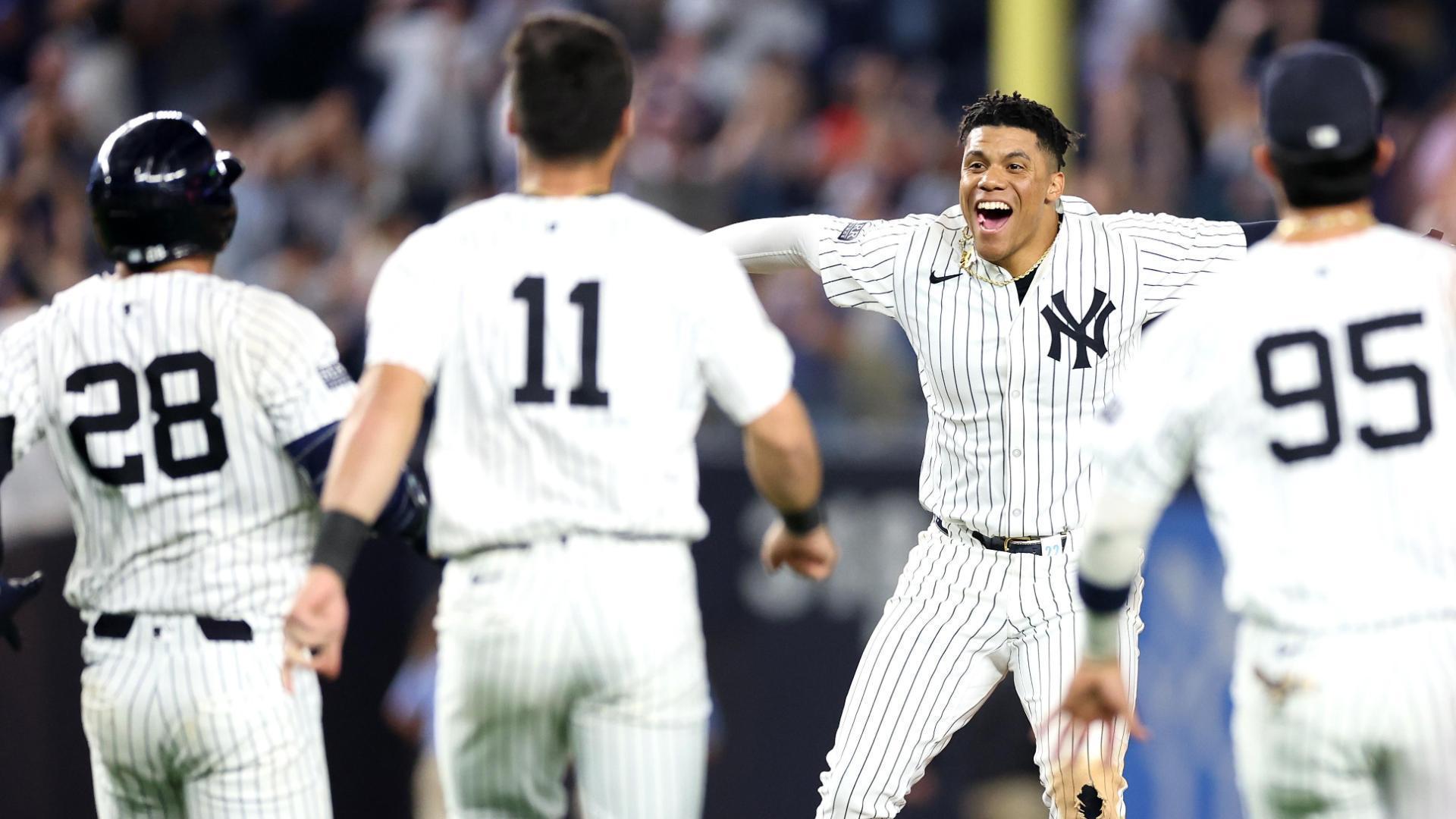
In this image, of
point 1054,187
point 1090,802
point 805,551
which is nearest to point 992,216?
point 1054,187

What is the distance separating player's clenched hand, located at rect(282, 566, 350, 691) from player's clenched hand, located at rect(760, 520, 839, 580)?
0.94 meters

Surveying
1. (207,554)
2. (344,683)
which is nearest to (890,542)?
(344,683)

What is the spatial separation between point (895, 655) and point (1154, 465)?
1.69m

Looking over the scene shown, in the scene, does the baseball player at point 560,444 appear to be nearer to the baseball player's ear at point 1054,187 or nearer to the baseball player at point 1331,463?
the baseball player at point 1331,463

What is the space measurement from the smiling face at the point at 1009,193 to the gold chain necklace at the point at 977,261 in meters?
0.01

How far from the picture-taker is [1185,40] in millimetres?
10109

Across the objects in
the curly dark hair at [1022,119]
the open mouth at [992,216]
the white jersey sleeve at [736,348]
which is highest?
the curly dark hair at [1022,119]

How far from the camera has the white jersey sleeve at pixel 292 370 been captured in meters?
4.32

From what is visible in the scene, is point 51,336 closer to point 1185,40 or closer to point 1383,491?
point 1383,491

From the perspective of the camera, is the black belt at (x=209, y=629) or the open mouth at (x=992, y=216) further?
the open mouth at (x=992, y=216)

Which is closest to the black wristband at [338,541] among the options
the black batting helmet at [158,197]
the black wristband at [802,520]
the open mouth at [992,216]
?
the black wristband at [802,520]

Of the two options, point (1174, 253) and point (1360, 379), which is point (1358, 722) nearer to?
point (1360, 379)

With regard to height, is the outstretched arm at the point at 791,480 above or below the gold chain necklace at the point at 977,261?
below

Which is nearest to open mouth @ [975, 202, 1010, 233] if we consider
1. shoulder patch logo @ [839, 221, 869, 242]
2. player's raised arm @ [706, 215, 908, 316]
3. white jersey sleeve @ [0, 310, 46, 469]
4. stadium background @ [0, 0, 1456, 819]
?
player's raised arm @ [706, 215, 908, 316]
